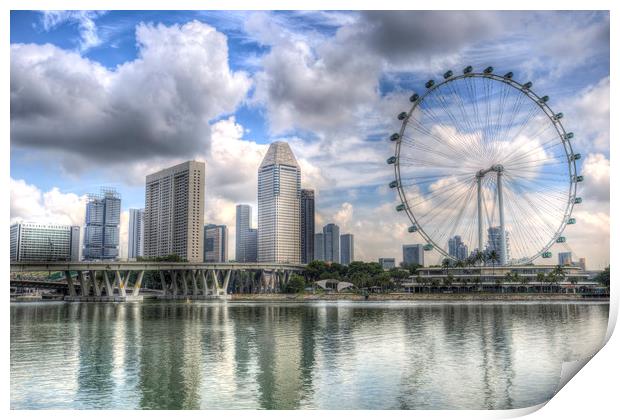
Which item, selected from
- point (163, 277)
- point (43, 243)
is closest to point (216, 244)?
point (163, 277)

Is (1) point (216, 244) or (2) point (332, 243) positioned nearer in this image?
(2) point (332, 243)

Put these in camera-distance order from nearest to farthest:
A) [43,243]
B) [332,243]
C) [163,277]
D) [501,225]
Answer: [501,225] < [43,243] < [163,277] < [332,243]

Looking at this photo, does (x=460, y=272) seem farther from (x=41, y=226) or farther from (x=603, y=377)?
(x=603, y=377)

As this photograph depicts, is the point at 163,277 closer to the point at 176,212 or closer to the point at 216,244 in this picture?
the point at 176,212

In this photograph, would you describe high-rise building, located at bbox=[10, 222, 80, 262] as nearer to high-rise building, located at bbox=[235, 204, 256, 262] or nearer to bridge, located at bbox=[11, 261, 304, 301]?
bridge, located at bbox=[11, 261, 304, 301]

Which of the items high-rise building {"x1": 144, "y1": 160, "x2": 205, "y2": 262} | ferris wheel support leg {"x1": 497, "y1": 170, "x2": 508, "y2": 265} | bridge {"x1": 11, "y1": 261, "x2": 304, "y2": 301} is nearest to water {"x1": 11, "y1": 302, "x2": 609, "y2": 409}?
ferris wheel support leg {"x1": 497, "y1": 170, "x2": 508, "y2": 265}
